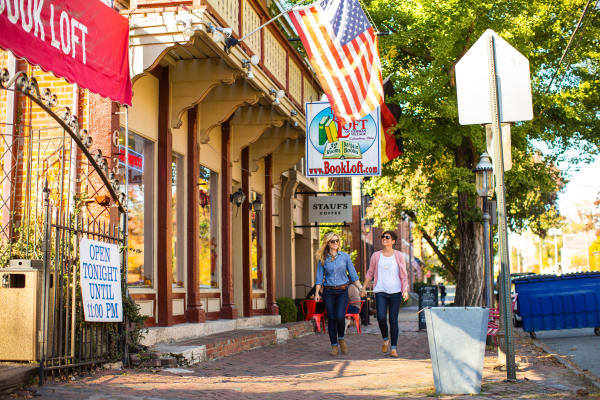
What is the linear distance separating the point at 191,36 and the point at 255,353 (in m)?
5.07

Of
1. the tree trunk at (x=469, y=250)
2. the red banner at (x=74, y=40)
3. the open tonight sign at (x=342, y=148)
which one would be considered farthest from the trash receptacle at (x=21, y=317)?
the tree trunk at (x=469, y=250)

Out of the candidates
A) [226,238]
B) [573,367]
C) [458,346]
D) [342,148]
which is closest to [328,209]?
[342,148]

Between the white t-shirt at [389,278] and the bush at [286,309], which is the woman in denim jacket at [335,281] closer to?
the white t-shirt at [389,278]

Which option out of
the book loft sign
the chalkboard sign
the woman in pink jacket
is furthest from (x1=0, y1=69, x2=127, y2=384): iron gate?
the chalkboard sign

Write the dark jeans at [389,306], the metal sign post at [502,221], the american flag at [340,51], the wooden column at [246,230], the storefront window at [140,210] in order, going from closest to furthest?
the metal sign post at [502,221], the dark jeans at [389,306], the storefront window at [140,210], the american flag at [340,51], the wooden column at [246,230]

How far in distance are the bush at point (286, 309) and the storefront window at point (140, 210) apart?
8.37 m

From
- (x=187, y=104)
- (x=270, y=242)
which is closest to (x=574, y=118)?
(x=270, y=242)

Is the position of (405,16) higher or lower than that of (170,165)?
higher

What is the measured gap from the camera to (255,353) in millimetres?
A: 12039

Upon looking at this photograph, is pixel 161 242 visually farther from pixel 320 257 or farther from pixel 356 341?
pixel 356 341

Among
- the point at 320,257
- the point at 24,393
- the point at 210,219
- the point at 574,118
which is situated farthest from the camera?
the point at 574,118

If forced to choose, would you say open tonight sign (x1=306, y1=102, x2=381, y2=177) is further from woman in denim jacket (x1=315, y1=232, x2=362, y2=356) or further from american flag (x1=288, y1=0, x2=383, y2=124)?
woman in denim jacket (x1=315, y1=232, x2=362, y2=356)

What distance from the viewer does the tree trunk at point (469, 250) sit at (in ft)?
65.7

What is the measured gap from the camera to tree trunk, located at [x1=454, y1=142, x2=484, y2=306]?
20.0 meters
